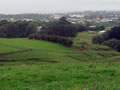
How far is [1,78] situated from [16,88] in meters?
1.31

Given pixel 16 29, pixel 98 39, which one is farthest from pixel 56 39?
pixel 16 29

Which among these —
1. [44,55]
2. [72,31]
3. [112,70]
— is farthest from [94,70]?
[72,31]

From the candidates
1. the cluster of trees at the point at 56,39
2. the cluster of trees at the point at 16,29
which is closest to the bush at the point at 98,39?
the cluster of trees at the point at 56,39

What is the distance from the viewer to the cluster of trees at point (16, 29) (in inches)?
2864

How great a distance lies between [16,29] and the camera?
74000mm

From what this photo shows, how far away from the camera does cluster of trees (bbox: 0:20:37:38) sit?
239 ft

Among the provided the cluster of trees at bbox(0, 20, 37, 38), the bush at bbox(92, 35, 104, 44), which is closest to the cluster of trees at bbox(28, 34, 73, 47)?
the bush at bbox(92, 35, 104, 44)

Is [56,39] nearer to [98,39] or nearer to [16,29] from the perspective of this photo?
[98,39]

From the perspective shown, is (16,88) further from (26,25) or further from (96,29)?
(96,29)

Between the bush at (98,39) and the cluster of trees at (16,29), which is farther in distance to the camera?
the cluster of trees at (16,29)

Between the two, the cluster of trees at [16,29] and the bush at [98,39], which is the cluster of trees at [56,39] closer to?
the bush at [98,39]

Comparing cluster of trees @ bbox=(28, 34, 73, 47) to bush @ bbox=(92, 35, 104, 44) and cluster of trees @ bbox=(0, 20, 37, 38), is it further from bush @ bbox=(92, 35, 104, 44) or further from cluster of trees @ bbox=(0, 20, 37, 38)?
cluster of trees @ bbox=(0, 20, 37, 38)

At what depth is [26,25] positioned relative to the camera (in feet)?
251

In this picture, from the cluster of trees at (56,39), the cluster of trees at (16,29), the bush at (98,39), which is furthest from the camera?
the cluster of trees at (16,29)
